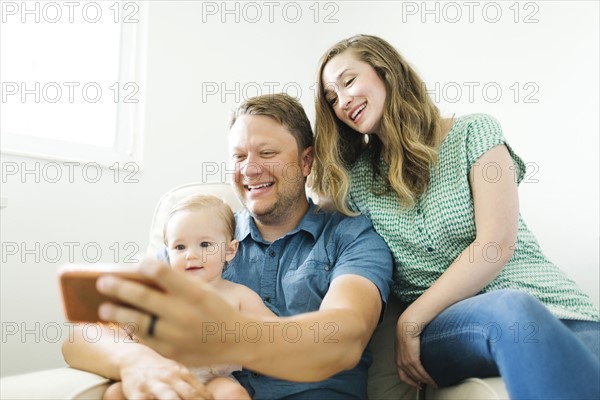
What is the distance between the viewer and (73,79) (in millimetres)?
2301

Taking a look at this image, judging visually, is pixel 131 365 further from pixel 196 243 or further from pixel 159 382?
pixel 196 243

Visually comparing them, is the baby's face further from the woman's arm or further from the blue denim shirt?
the woman's arm

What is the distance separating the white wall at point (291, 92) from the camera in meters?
1.89

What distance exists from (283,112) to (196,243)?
41cm

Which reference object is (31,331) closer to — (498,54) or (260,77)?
(260,77)

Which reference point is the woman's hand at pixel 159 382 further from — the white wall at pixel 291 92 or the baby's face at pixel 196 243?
the white wall at pixel 291 92

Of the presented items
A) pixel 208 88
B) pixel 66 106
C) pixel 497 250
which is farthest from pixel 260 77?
pixel 497 250

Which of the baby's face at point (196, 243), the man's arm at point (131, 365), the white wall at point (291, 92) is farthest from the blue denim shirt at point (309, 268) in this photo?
the white wall at point (291, 92)

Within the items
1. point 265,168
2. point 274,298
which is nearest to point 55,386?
point 274,298

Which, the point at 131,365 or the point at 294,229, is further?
the point at 294,229

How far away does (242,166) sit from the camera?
4.66 ft

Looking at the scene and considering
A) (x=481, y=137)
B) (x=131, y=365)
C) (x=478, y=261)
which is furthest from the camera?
(x=481, y=137)

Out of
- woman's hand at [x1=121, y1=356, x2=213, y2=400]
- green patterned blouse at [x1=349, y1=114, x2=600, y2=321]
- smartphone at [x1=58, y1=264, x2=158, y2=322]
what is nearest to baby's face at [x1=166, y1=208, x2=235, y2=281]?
woman's hand at [x1=121, y1=356, x2=213, y2=400]

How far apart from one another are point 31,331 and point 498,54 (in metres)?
1.84
